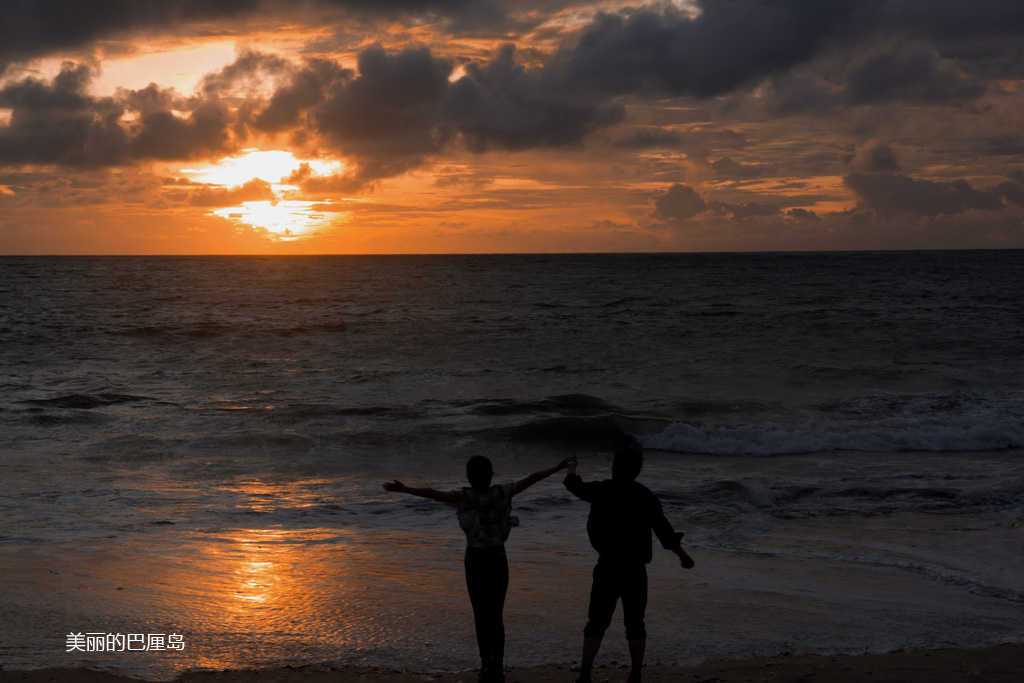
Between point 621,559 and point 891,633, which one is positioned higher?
point 621,559

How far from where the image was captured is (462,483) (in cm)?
1218

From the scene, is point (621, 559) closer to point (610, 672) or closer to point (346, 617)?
point (610, 672)

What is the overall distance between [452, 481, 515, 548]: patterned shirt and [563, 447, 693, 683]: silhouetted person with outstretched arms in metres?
0.44

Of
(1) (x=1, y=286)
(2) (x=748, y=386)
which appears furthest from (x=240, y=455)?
(1) (x=1, y=286)

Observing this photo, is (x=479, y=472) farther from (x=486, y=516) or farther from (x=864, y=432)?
(x=864, y=432)

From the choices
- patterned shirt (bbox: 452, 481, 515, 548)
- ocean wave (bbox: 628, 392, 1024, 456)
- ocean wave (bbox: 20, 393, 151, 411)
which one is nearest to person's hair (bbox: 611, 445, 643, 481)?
patterned shirt (bbox: 452, 481, 515, 548)

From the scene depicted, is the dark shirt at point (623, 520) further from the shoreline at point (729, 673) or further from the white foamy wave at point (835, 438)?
the white foamy wave at point (835, 438)

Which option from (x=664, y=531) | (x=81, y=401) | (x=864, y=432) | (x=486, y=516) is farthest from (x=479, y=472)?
(x=81, y=401)

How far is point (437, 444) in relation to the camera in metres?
15.6

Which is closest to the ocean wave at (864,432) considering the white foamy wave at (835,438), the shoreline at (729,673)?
the white foamy wave at (835,438)

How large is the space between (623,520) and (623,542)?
0.13 metres

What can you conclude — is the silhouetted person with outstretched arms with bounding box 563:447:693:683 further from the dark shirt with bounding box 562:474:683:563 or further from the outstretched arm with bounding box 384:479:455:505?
→ the outstretched arm with bounding box 384:479:455:505

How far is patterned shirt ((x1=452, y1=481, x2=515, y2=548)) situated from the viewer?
16.2 feet

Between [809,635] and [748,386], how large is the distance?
1664cm
